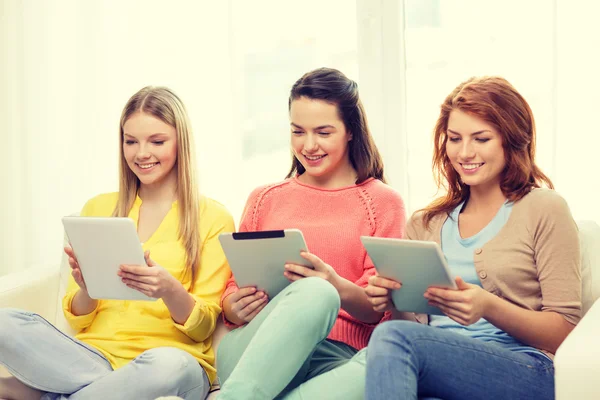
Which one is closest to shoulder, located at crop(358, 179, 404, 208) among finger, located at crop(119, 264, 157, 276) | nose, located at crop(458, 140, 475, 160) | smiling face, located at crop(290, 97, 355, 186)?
smiling face, located at crop(290, 97, 355, 186)

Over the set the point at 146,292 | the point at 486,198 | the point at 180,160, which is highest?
the point at 180,160

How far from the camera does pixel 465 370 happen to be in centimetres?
165

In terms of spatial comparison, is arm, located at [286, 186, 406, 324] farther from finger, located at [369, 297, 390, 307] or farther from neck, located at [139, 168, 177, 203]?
neck, located at [139, 168, 177, 203]

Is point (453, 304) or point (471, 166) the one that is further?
point (471, 166)

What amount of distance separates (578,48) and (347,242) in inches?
42.9

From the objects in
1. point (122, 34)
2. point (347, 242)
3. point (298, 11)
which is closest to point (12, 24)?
point (122, 34)

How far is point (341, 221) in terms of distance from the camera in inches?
88.0

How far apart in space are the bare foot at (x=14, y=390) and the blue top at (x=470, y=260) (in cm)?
107

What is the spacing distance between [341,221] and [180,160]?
0.52 metres

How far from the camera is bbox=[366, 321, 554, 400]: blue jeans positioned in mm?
1620

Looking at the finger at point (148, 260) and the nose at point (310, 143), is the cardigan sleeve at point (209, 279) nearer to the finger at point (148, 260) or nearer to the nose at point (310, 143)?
the finger at point (148, 260)

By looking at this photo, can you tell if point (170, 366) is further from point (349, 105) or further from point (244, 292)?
point (349, 105)

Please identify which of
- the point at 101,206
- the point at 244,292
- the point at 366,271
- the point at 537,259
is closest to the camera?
the point at 537,259

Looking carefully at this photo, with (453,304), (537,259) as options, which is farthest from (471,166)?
(453,304)
